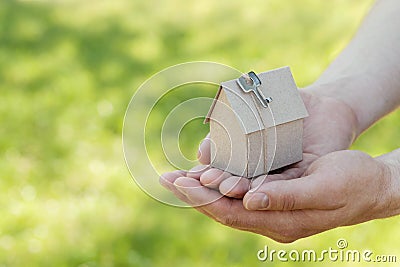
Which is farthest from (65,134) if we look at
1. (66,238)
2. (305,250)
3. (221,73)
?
(221,73)

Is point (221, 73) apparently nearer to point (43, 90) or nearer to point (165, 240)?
point (165, 240)

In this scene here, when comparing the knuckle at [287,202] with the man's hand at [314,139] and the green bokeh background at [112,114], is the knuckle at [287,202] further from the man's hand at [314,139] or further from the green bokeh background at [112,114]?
the green bokeh background at [112,114]

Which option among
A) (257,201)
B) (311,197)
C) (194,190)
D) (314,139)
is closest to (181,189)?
(194,190)

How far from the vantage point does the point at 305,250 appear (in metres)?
2.89

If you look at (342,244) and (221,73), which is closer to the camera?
(221,73)

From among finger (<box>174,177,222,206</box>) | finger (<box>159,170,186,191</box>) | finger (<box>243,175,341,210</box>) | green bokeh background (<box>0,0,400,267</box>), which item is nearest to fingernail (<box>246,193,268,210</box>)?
finger (<box>243,175,341,210</box>)

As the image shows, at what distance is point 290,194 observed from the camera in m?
1.66

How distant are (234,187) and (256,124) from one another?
17cm

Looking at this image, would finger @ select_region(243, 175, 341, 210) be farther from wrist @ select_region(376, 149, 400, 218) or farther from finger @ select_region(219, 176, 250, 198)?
wrist @ select_region(376, 149, 400, 218)

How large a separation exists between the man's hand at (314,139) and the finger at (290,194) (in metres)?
0.09

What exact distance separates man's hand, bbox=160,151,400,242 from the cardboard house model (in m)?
0.12

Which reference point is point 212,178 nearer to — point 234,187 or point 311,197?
point 234,187

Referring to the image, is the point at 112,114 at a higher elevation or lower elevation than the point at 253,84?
higher

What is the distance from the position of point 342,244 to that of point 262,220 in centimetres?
122
